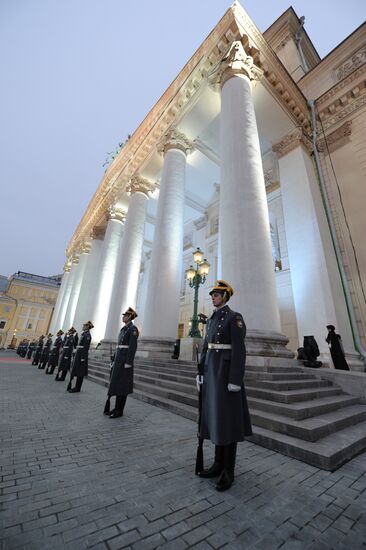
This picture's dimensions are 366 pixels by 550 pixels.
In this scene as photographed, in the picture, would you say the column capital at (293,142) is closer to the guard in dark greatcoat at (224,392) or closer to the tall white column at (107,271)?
the tall white column at (107,271)

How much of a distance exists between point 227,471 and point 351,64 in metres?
19.8

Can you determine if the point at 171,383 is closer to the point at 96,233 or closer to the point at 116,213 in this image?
the point at 116,213

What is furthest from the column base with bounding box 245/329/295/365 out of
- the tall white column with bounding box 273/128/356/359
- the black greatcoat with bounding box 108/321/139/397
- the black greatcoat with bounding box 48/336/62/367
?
the black greatcoat with bounding box 48/336/62/367

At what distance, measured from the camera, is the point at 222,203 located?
22.9 ft

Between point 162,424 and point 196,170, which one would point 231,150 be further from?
point 196,170

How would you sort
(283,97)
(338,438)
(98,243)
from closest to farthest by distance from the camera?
(338,438), (283,97), (98,243)

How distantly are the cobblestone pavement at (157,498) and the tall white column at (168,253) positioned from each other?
606cm

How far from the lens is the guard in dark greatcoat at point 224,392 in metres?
2.17

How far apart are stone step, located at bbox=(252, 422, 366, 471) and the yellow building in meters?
56.6

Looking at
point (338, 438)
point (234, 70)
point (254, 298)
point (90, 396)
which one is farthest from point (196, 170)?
point (338, 438)

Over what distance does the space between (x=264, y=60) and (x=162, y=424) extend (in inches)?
550

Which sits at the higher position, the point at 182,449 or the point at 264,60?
the point at 264,60

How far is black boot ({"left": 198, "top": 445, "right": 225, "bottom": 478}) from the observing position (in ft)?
7.19

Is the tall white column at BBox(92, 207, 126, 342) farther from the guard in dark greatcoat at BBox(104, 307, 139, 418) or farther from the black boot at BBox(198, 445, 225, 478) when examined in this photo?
the black boot at BBox(198, 445, 225, 478)
